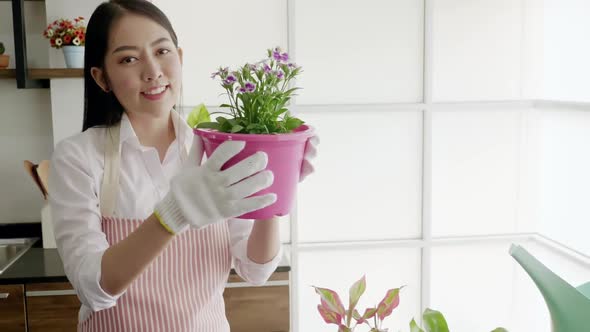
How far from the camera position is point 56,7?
227 cm

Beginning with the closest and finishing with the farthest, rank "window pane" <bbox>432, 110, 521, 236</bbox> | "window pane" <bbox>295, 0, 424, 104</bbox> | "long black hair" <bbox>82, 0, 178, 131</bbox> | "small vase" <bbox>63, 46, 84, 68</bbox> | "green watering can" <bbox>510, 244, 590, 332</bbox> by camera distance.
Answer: "green watering can" <bbox>510, 244, 590, 332</bbox> → "long black hair" <bbox>82, 0, 178, 131</bbox> → "small vase" <bbox>63, 46, 84, 68</bbox> → "window pane" <bbox>295, 0, 424, 104</bbox> → "window pane" <bbox>432, 110, 521, 236</bbox>

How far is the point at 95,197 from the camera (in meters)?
1.09

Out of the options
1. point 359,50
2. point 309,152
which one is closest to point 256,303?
point 359,50

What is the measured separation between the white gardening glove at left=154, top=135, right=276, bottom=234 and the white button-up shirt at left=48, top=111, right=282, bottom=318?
0.68 ft

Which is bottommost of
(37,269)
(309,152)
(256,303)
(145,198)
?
(256,303)

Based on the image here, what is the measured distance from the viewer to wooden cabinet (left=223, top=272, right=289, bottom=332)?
2051 mm

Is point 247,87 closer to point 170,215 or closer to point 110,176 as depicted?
point 170,215

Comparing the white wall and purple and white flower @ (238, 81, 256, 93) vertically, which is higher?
the white wall

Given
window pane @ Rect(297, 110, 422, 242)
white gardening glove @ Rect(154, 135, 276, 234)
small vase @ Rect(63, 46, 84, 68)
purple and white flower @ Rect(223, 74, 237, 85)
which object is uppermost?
small vase @ Rect(63, 46, 84, 68)

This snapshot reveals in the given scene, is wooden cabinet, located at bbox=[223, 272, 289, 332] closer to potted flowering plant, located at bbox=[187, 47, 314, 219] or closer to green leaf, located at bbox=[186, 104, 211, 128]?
green leaf, located at bbox=[186, 104, 211, 128]

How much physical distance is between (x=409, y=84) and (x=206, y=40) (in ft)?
2.80

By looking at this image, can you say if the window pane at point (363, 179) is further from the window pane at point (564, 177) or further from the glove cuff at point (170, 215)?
the glove cuff at point (170, 215)

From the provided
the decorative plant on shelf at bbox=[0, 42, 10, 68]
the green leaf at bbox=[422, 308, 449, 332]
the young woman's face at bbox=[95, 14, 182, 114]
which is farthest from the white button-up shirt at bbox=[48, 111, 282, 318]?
the decorative plant on shelf at bbox=[0, 42, 10, 68]

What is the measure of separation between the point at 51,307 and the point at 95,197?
1.04 meters
